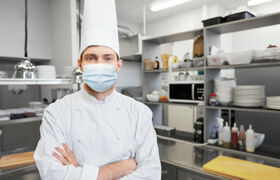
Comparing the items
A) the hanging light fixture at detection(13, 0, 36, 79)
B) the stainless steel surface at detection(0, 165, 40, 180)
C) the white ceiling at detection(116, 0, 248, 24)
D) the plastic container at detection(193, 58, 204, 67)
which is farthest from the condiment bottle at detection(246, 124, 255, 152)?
the white ceiling at detection(116, 0, 248, 24)

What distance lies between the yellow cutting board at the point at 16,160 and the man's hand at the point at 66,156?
1.09m

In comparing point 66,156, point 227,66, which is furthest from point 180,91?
point 66,156

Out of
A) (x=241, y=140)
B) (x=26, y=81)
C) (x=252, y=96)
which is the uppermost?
(x=26, y=81)

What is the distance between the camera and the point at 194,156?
1936 mm

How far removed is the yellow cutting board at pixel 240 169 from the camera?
4.83ft

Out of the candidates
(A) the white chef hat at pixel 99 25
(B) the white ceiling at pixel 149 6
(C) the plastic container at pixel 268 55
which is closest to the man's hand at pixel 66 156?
(A) the white chef hat at pixel 99 25

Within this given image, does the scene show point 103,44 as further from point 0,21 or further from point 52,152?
point 0,21

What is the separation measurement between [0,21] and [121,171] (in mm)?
3109

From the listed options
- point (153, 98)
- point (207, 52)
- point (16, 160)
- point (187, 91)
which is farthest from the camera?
point (153, 98)

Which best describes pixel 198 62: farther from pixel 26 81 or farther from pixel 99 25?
pixel 26 81

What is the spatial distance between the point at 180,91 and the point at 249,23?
999 millimetres

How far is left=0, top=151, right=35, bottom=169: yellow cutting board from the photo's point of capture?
1721mm

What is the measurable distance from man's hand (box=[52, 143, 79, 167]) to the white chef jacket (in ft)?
0.06

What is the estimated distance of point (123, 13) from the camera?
4.71 m
